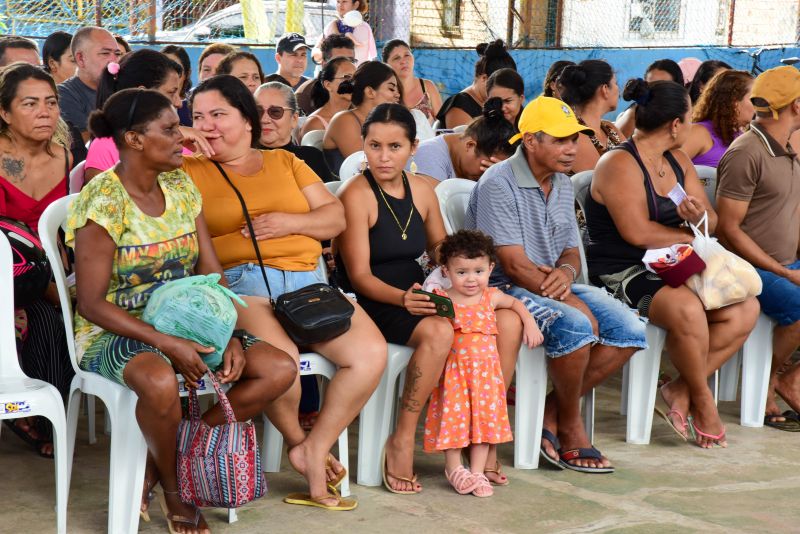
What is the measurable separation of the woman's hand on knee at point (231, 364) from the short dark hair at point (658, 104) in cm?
210

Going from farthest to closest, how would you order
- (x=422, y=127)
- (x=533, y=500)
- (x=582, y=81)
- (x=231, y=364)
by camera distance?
1. (x=422, y=127)
2. (x=582, y=81)
3. (x=533, y=500)
4. (x=231, y=364)

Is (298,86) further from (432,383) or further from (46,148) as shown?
(432,383)

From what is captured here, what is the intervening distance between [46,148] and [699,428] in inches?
108

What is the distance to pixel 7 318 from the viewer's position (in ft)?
10.8

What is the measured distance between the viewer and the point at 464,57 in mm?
11125

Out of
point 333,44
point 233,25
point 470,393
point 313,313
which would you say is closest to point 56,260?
point 313,313

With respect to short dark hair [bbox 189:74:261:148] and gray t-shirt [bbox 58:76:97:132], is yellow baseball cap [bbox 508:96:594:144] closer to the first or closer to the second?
short dark hair [bbox 189:74:261:148]

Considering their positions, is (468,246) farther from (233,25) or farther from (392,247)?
(233,25)

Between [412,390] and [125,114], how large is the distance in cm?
128

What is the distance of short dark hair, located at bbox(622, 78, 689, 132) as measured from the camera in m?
4.39

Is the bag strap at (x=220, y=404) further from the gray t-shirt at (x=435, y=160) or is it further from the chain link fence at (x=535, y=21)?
the chain link fence at (x=535, y=21)

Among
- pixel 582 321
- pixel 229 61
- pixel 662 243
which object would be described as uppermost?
pixel 229 61

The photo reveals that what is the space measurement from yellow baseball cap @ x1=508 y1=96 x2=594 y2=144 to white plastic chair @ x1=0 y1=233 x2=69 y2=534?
1.94 meters

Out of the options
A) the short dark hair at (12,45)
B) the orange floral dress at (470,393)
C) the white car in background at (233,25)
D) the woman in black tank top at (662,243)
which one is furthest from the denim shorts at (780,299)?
the white car in background at (233,25)
